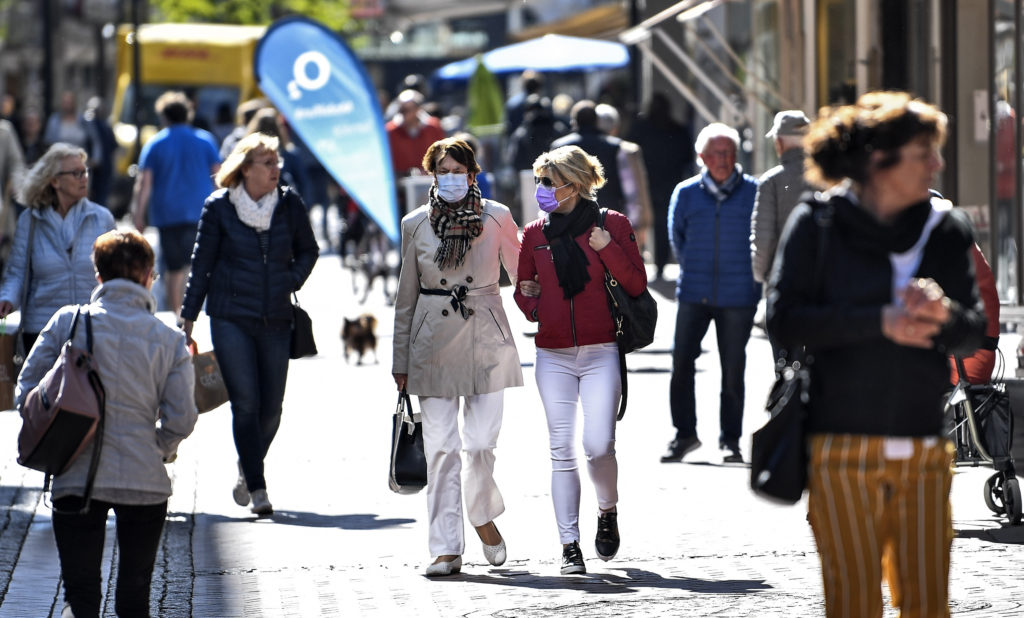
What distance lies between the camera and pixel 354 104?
1622cm

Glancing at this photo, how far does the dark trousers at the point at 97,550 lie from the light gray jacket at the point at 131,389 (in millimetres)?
60

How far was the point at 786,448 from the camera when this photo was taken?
4.60 meters

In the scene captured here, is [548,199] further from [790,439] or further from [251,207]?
[790,439]

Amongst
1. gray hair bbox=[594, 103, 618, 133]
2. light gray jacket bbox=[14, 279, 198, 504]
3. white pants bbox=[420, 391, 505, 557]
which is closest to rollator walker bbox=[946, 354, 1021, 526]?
white pants bbox=[420, 391, 505, 557]

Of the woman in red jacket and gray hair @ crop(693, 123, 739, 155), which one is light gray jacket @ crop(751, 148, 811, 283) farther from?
the woman in red jacket

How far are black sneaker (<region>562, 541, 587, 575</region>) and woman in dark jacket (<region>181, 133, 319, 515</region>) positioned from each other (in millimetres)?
2051

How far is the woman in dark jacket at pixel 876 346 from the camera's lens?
14.6ft

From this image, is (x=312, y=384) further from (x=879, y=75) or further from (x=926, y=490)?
(x=926, y=490)

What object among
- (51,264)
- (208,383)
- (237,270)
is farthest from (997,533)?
(51,264)

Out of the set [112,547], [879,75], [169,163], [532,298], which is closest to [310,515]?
[112,547]

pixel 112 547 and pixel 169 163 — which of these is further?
pixel 169 163

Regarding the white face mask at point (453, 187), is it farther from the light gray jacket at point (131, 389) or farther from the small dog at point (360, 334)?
the small dog at point (360, 334)

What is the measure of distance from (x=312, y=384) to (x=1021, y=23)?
564cm

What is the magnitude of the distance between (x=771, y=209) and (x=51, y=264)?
3.65m
